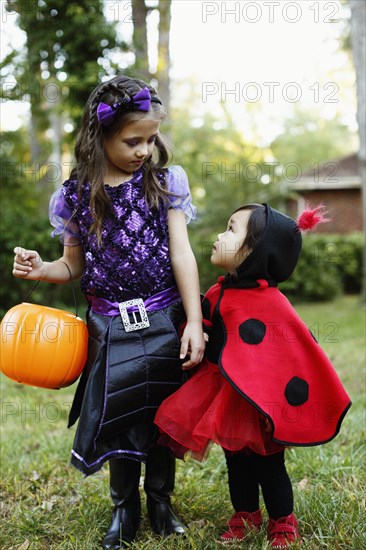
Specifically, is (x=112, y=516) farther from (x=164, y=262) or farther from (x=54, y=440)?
(x=54, y=440)

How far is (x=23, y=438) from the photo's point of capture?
3867 millimetres

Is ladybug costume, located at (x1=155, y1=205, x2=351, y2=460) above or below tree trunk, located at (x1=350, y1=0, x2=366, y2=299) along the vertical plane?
below

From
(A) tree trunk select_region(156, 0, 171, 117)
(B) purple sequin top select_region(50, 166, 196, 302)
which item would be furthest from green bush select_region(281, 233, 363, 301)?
(B) purple sequin top select_region(50, 166, 196, 302)

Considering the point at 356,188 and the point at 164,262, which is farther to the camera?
the point at 356,188

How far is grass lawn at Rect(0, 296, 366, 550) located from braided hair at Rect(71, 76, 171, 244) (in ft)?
3.97

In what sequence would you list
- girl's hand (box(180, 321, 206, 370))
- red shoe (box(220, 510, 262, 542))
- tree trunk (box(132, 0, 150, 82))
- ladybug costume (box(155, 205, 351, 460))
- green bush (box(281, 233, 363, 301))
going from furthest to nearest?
green bush (box(281, 233, 363, 301)) → tree trunk (box(132, 0, 150, 82)) → red shoe (box(220, 510, 262, 542)) → girl's hand (box(180, 321, 206, 370)) → ladybug costume (box(155, 205, 351, 460))

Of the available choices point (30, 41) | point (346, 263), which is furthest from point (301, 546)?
point (346, 263)

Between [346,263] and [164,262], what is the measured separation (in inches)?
472

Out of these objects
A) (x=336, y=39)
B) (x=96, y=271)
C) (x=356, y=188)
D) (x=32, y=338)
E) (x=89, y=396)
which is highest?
(x=336, y=39)

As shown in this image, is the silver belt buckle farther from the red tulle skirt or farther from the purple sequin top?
the red tulle skirt

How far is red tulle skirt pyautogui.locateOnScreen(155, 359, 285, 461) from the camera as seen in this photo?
2.17 metres

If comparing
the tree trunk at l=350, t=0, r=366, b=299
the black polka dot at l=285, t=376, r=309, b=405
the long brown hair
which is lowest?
the black polka dot at l=285, t=376, r=309, b=405

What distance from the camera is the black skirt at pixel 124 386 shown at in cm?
230

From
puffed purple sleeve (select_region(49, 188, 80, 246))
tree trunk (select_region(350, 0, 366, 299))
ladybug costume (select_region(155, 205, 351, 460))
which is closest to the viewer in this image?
ladybug costume (select_region(155, 205, 351, 460))
